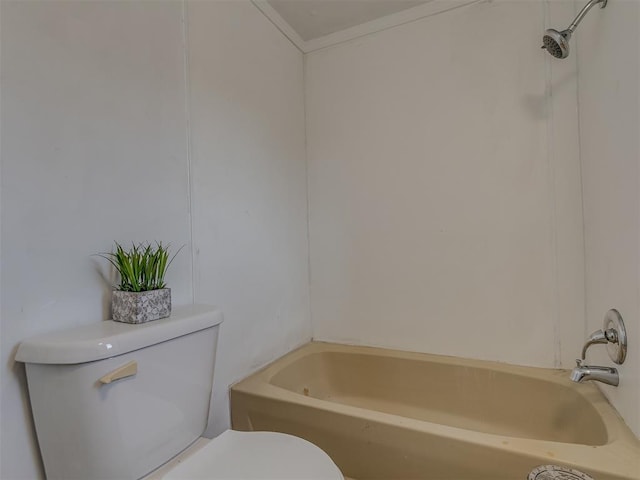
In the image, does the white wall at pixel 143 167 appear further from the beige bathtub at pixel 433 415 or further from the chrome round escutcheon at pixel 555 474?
the chrome round escutcheon at pixel 555 474

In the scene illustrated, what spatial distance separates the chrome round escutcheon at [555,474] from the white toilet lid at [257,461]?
446 mm

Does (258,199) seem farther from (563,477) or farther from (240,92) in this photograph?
(563,477)

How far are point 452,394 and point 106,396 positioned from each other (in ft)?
4.68

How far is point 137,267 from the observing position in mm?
891

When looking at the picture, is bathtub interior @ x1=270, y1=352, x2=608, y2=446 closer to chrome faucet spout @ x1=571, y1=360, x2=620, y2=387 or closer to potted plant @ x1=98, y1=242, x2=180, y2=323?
chrome faucet spout @ x1=571, y1=360, x2=620, y2=387

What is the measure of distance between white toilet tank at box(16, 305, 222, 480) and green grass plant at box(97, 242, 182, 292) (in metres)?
0.11

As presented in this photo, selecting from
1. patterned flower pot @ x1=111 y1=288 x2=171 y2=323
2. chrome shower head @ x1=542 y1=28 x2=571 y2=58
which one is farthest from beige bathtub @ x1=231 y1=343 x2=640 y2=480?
chrome shower head @ x1=542 y1=28 x2=571 y2=58

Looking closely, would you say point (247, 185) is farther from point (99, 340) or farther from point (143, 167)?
point (99, 340)

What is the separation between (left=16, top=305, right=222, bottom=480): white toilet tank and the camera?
2.25ft

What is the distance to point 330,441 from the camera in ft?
3.82

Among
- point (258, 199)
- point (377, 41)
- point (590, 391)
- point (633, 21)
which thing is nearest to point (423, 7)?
point (377, 41)

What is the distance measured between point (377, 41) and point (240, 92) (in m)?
0.83

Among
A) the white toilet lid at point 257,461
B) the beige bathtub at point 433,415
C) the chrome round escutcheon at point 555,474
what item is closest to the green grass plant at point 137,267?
the white toilet lid at point 257,461

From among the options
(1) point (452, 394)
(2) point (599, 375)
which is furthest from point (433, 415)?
(2) point (599, 375)
